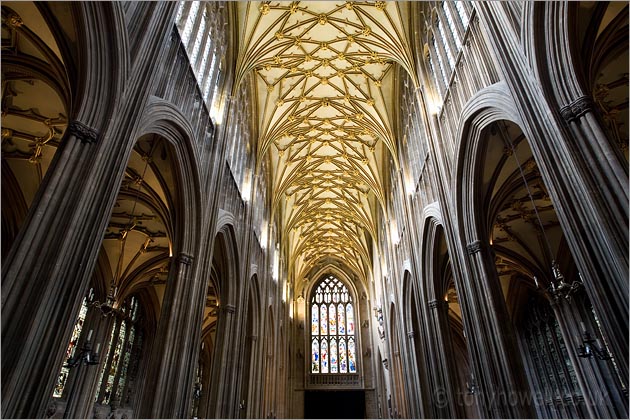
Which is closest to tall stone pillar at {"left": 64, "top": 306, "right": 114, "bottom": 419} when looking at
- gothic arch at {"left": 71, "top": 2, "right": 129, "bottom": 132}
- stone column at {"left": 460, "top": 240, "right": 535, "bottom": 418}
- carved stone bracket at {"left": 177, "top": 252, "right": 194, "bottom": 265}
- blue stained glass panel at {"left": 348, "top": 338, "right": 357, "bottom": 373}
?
carved stone bracket at {"left": 177, "top": 252, "right": 194, "bottom": 265}

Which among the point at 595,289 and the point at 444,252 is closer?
the point at 595,289

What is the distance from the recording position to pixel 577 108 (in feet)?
19.5

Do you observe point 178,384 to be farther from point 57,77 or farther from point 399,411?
point 399,411

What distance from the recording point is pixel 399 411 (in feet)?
69.4

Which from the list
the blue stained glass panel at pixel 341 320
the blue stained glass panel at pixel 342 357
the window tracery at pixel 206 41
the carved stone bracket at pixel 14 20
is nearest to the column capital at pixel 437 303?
the window tracery at pixel 206 41

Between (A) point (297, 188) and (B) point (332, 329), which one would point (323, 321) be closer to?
(B) point (332, 329)

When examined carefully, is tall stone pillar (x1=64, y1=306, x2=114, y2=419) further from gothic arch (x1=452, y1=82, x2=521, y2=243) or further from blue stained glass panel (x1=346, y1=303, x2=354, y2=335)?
blue stained glass panel (x1=346, y1=303, x2=354, y2=335)

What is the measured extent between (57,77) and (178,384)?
7214 millimetres

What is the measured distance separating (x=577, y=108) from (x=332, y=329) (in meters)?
30.9

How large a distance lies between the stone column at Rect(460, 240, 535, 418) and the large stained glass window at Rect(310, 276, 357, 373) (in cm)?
2450

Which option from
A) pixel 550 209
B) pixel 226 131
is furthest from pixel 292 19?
pixel 550 209

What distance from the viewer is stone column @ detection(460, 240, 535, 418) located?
8.07m

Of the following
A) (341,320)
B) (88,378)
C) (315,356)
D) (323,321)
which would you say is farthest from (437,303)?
(323,321)

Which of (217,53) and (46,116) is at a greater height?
(217,53)
